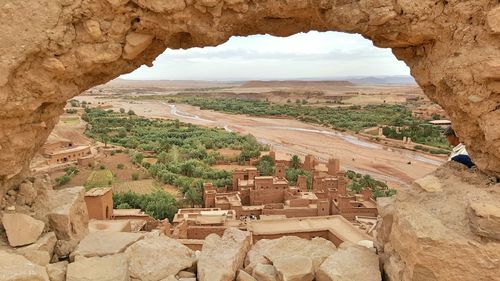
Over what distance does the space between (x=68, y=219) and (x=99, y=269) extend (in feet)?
2.08

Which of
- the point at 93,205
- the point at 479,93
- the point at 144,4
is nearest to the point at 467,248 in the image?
the point at 479,93

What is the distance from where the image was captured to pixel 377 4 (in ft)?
11.3

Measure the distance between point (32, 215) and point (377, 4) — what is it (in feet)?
11.8

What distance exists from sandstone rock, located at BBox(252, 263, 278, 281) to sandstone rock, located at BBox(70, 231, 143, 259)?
1297 mm

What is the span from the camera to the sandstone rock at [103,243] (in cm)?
392

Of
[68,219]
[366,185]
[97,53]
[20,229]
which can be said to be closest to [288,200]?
[366,185]

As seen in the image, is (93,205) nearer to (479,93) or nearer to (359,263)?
(359,263)

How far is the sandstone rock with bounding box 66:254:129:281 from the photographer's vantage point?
3576 mm

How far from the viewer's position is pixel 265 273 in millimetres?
3844

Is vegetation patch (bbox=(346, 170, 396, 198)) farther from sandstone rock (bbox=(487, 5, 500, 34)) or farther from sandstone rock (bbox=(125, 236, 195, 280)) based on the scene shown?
sandstone rock (bbox=(487, 5, 500, 34))

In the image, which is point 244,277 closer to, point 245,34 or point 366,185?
point 245,34

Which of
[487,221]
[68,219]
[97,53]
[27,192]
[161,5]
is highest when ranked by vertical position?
[161,5]

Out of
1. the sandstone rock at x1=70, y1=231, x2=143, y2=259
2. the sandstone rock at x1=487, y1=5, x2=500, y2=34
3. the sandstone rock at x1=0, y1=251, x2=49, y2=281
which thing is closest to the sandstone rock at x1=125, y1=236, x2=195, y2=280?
the sandstone rock at x1=70, y1=231, x2=143, y2=259

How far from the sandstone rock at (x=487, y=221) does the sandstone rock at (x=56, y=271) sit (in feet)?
10.8
